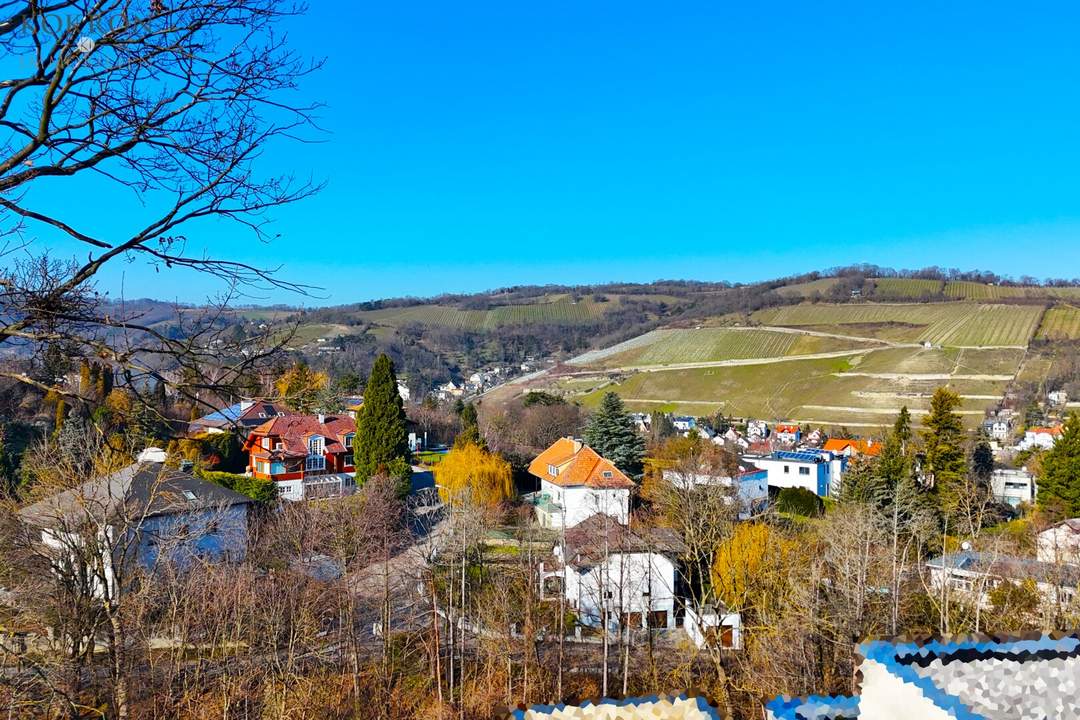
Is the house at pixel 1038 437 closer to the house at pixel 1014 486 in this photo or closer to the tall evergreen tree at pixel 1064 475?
the house at pixel 1014 486

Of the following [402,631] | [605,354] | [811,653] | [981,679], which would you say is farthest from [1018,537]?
[605,354]

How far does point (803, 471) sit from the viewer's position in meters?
37.5

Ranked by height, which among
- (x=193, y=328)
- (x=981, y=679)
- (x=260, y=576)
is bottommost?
(x=260, y=576)

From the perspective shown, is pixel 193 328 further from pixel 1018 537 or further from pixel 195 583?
pixel 1018 537

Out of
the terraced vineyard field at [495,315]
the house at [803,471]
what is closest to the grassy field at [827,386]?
the house at [803,471]

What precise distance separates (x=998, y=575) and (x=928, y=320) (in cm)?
7786

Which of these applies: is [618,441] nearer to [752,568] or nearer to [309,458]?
[309,458]

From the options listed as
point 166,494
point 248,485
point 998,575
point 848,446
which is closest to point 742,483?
point 998,575

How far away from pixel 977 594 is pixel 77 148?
54.4 feet

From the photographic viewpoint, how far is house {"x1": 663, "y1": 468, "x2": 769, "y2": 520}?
25.9 meters

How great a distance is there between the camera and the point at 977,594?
46.1 feet

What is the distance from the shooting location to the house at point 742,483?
Result: 1021 inches

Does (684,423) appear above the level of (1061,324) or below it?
below
